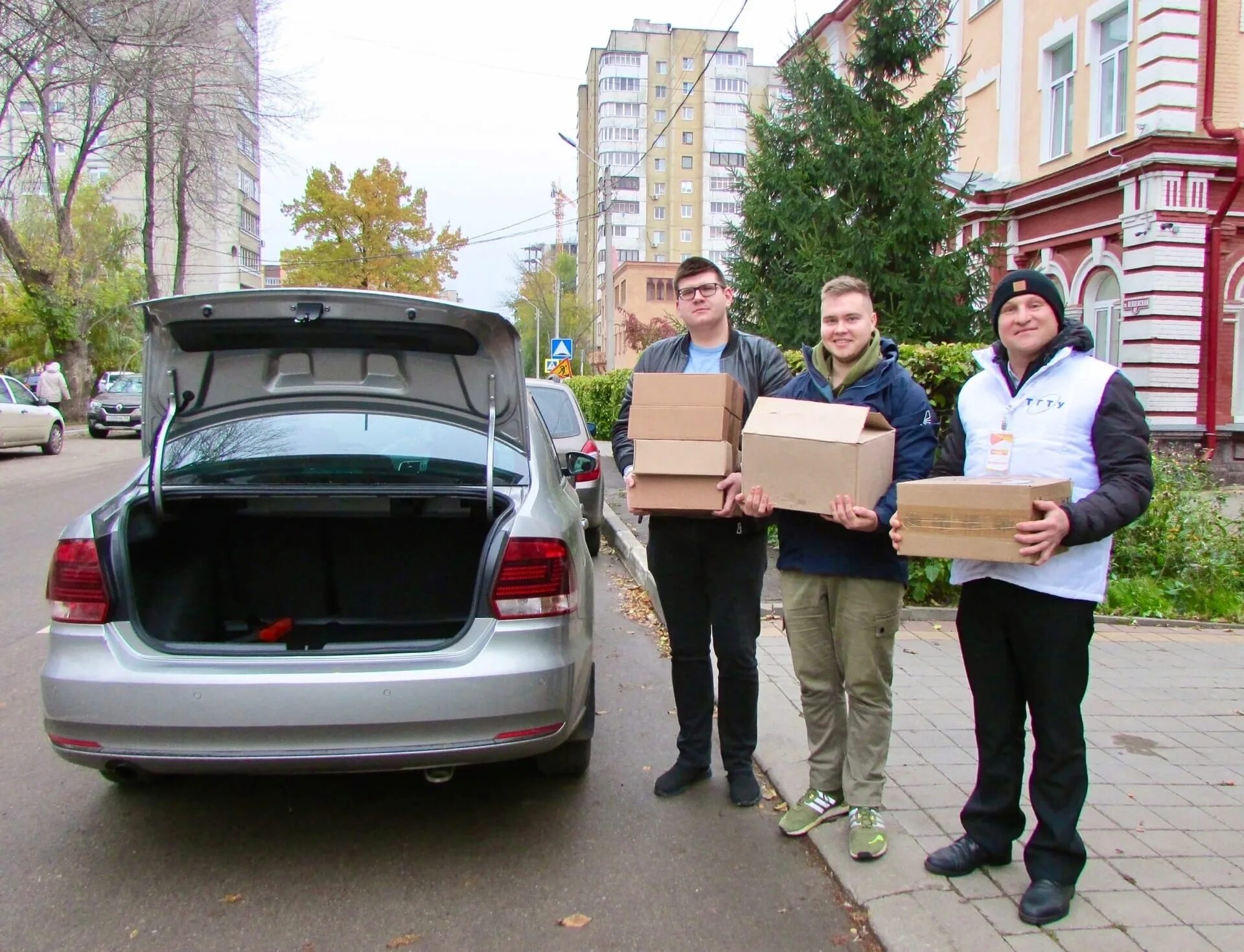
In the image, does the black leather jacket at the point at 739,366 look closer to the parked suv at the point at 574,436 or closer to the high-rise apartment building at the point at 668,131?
the parked suv at the point at 574,436

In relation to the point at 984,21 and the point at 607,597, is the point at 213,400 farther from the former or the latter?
the point at 984,21

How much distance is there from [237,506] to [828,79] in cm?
1173

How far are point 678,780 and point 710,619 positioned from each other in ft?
2.19

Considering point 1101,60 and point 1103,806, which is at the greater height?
point 1101,60

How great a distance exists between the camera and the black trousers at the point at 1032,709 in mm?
2742

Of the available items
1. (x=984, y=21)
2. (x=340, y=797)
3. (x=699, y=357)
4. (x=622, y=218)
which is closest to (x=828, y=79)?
(x=984, y=21)

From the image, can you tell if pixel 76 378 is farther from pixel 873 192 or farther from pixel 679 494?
pixel 679 494

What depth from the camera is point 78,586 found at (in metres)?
3.00

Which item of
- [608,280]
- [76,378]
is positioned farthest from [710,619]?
[76,378]

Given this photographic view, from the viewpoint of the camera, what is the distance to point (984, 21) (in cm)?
1850

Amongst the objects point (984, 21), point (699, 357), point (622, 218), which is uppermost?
point (622, 218)

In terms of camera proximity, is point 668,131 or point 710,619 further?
point 668,131

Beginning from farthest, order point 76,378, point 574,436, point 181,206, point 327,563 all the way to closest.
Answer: point 181,206, point 76,378, point 574,436, point 327,563

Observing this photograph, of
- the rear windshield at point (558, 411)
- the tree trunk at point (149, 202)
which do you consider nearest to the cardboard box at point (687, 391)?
the rear windshield at point (558, 411)
